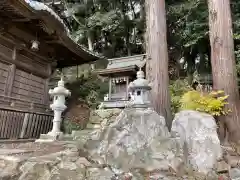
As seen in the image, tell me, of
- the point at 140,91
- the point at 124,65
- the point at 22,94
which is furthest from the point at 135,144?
the point at 124,65

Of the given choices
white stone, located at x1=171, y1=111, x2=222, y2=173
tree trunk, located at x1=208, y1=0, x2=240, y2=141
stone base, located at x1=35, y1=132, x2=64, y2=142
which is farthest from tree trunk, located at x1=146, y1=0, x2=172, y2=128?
stone base, located at x1=35, y1=132, x2=64, y2=142

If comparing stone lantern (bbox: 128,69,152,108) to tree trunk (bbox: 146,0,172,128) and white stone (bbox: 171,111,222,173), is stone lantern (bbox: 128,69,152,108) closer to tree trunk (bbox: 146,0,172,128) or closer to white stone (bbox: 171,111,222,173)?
tree trunk (bbox: 146,0,172,128)

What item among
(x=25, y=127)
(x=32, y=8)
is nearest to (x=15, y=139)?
(x=25, y=127)

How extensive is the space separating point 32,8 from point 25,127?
3872 millimetres

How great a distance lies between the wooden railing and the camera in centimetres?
676

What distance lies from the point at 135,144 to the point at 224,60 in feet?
12.3

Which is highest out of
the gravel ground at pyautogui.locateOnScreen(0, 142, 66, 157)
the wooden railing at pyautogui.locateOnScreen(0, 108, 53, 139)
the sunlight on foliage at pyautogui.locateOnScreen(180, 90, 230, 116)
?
the sunlight on foliage at pyautogui.locateOnScreen(180, 90, 230, 116)

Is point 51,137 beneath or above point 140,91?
beneath

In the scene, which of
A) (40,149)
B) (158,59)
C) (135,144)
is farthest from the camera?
(158,59)

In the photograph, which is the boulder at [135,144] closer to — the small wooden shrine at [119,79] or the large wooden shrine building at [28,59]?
the large wooden shrine building at [28,59]

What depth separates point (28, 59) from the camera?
27.4ft

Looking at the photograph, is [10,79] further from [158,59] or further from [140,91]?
[158,59]

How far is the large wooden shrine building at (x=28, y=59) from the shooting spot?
20.7ft

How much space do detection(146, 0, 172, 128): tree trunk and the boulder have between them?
1925 millimetres
